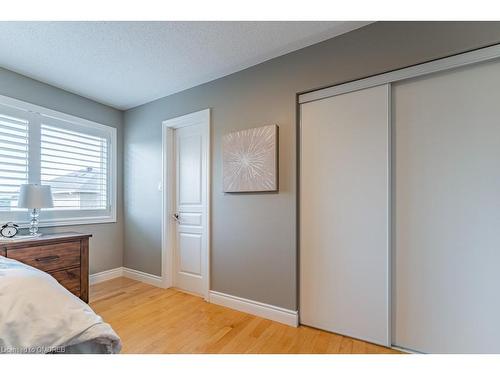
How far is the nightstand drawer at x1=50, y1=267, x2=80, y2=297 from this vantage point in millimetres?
2195

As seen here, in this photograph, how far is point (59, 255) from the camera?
220cm

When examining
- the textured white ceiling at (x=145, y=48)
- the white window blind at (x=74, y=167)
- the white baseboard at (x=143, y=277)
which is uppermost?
the textured white ceiling at (x=145, y=48)

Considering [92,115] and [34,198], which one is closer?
[34,198]

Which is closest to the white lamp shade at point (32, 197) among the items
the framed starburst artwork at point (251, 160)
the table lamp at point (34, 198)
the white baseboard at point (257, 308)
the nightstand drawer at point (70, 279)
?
the table lamp at point (34, 198)

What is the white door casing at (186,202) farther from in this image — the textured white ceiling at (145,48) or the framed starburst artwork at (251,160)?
the textured white ceiling at (145,48)

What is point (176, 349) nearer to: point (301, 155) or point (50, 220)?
point (301, 155)

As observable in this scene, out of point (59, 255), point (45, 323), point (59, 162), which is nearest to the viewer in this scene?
point (45, 323)

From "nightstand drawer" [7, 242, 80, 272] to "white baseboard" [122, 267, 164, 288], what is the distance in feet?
2.78

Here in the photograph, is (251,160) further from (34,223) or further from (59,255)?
(34,223)

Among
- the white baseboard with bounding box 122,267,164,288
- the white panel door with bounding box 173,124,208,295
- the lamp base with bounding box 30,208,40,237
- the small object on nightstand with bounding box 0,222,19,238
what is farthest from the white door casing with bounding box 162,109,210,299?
the small object on nightstand with bounding box 0,222,19,238

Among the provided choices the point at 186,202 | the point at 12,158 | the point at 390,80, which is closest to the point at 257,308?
the point at 186,202

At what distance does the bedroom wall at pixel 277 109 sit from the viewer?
5.04 ft

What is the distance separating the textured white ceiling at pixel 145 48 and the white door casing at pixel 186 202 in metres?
Result: 0.52

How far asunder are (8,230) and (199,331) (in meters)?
2.00
